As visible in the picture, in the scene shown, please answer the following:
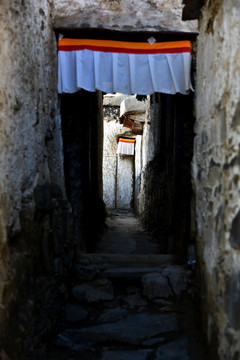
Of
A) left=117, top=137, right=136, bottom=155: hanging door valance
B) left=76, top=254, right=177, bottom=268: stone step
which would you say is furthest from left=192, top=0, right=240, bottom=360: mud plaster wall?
left=117, top=137, right=136, bottom=155: hanging door valance

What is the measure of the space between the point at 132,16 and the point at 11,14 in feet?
6.17

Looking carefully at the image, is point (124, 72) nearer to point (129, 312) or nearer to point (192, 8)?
point (192, 8)

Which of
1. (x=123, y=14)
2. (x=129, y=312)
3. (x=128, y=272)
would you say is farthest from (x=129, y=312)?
(x=123, y=14)

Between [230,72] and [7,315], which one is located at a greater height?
[230,72]

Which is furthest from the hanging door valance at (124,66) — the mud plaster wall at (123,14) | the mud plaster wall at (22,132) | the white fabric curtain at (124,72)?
the mud plaster wall at (22,132)

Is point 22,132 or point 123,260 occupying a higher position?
point 22,132

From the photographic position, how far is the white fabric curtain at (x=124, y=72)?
13.4 feet

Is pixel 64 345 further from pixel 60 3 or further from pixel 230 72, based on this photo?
pixel 60 3

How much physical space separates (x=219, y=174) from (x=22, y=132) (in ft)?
5.06

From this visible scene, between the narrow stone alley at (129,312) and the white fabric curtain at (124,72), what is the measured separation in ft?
6.91

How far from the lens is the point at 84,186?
4895mm

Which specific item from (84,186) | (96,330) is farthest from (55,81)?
(96,330)

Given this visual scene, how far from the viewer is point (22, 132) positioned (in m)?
2.71

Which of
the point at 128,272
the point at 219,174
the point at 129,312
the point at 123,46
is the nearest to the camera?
the point at 219,174
